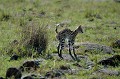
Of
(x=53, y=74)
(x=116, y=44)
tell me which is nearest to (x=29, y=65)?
(x=53, y=74)

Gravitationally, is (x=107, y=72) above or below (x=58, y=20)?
above

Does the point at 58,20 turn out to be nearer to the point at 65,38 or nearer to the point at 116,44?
the point at 116,44

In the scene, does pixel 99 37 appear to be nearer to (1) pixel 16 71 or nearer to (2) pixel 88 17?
(2) pixel 88 17

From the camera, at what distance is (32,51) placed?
15141mm

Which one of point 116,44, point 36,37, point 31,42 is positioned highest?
point 36,37

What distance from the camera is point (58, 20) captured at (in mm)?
23672

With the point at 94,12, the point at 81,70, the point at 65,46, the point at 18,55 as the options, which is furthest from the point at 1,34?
the point at 94,12

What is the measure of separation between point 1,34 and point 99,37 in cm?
360

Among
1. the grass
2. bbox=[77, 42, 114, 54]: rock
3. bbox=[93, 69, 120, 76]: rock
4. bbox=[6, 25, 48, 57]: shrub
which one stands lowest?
the grass

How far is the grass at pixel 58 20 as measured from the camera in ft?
50.6

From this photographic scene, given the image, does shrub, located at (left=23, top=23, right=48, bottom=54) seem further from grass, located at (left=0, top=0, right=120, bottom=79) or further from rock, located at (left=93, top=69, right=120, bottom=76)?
rock, located at (left=93, top=69, right=120, bottom=76)

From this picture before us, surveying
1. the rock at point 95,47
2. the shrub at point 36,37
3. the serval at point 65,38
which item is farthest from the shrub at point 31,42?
the rock at point 95,47

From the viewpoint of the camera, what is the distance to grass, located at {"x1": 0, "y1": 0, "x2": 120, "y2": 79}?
15416 mm

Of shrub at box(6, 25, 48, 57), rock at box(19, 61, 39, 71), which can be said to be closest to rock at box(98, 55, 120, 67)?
shrub at box(6, 25, 48, 57)
